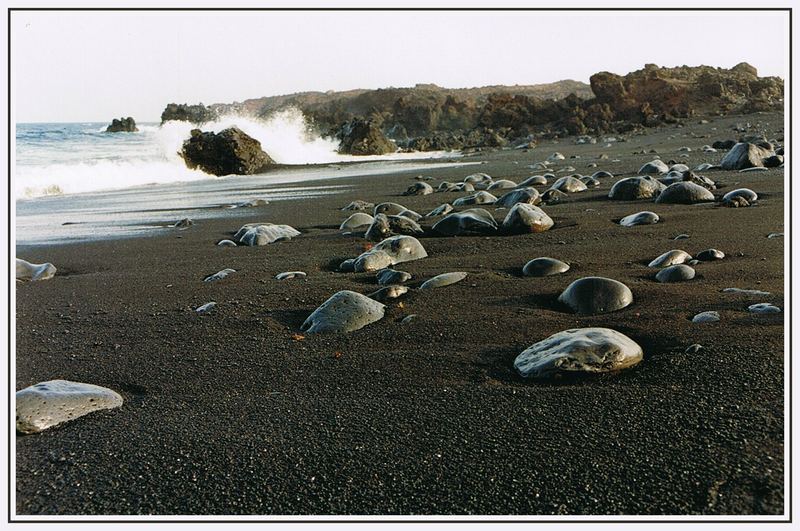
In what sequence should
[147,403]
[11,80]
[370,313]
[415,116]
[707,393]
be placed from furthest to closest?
[415,116] < [370,313] < [11,80] < [147,403] < [707,393]

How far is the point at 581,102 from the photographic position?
22.2 metres

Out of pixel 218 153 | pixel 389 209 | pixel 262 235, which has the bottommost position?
pixel 262 235

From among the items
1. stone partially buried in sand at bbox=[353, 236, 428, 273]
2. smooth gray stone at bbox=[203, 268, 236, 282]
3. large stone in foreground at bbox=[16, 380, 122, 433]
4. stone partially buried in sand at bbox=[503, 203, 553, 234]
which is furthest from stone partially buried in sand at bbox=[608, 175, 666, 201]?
large stone in foreground at bbox=[16, 380, 122, 433]

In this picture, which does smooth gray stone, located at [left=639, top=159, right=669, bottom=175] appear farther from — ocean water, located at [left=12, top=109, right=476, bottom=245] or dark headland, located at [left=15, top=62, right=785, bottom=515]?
ocean water, located at [left=12, top=109, right=476, bottom=245]

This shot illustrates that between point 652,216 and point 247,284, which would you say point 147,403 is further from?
point 652,216

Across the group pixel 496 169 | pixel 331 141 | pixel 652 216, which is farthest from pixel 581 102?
pixel 652 216

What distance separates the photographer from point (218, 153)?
11.8 meters

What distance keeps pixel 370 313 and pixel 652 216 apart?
230 centimetres

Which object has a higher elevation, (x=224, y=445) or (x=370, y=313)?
(x=370, y=313)

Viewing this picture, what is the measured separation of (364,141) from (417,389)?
15510 mm

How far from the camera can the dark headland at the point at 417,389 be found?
51.7 inches

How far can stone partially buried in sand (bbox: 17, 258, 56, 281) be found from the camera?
349cm

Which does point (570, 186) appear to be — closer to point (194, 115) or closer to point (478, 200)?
point (478, 200)
